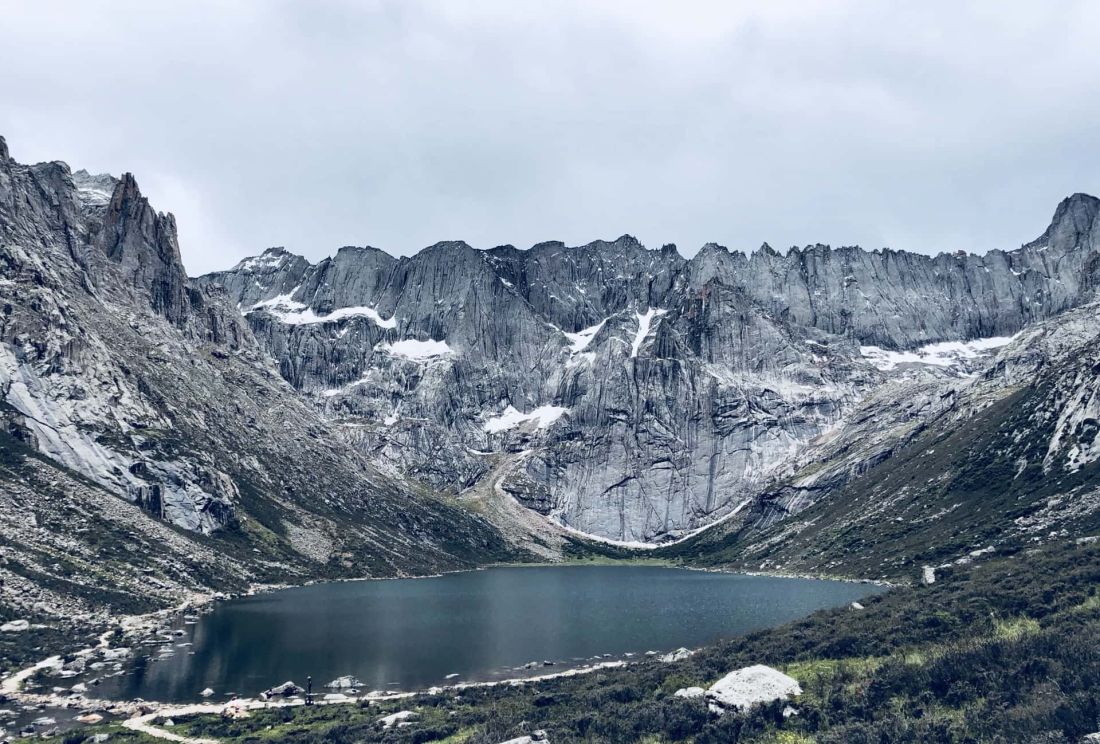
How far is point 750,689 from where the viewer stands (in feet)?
159

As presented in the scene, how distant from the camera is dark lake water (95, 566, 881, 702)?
245ft

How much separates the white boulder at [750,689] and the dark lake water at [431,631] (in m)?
31.3

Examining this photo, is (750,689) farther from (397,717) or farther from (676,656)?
(676,656)

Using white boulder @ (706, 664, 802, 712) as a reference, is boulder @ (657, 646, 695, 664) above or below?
below

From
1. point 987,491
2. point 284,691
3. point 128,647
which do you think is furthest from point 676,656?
point 987,491

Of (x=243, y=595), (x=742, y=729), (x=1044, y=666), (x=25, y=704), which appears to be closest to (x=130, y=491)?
(x=243, y=595)

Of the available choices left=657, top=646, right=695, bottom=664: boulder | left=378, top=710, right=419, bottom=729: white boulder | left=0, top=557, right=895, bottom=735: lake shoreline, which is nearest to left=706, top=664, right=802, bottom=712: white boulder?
left=657, top=646, right=695, bottom=664: boulder

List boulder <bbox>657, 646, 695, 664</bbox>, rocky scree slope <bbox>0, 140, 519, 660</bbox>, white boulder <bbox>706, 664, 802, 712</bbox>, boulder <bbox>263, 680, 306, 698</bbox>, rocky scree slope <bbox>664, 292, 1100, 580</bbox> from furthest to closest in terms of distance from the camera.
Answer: rocky scree slope <bbox>664, 292, 1100, 580</bbox>
rocky scree slope <bbox>0, 140, 519, 660</bbox>
boulder <bbox>657, 646, 695, 664</bbox>
boulder <bbox>263, 680, 306, 698</bbox>
white boulder <bbox>706, 664, 802, 712</bbox>

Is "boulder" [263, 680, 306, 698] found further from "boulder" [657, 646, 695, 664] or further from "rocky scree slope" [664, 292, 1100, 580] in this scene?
"rocky scree slope" [664, 292, 1100, 580]

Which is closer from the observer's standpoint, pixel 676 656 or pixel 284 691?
pixel 284 691

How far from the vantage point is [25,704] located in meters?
60.6

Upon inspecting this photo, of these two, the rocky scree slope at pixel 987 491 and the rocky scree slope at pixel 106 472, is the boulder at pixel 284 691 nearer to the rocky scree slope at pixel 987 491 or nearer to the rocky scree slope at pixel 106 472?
the rocky scree slope at pixel 106 472

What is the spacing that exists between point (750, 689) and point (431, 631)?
6099 centimetres

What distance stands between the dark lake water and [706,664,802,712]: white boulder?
103 ft
